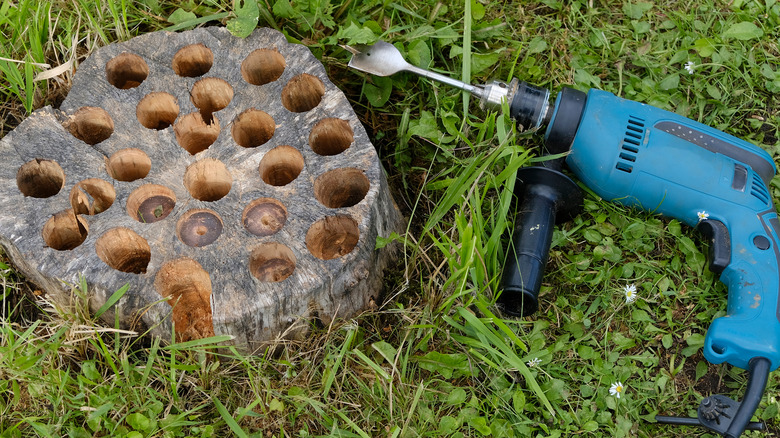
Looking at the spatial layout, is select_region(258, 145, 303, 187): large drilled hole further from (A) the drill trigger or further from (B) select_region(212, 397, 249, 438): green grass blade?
(A) the drill trigger

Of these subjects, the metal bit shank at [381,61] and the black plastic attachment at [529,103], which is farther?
the metal bit shank at [381,61]

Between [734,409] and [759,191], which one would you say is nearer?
[734,409]

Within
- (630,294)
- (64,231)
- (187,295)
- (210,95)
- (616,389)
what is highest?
(210,95)

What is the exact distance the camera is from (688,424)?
1.83 metres

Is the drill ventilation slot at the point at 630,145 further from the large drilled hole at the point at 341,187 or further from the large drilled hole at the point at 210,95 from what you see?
the large drilled hole at the point at 210,95

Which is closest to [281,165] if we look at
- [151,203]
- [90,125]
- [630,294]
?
[151,203]

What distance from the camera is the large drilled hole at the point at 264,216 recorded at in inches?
67.2

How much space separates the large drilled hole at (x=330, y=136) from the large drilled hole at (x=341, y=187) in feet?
0.42

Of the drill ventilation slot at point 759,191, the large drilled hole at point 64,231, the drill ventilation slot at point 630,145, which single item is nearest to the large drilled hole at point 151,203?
the large drilled hole at point 64,231

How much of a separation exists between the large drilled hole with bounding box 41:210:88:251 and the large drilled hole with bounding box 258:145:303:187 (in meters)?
0.52

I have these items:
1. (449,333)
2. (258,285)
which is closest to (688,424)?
(449,333)

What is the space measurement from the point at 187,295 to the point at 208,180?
1.16 ft

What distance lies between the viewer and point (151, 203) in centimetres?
179

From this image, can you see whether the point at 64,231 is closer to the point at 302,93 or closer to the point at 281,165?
the point at 281,165
